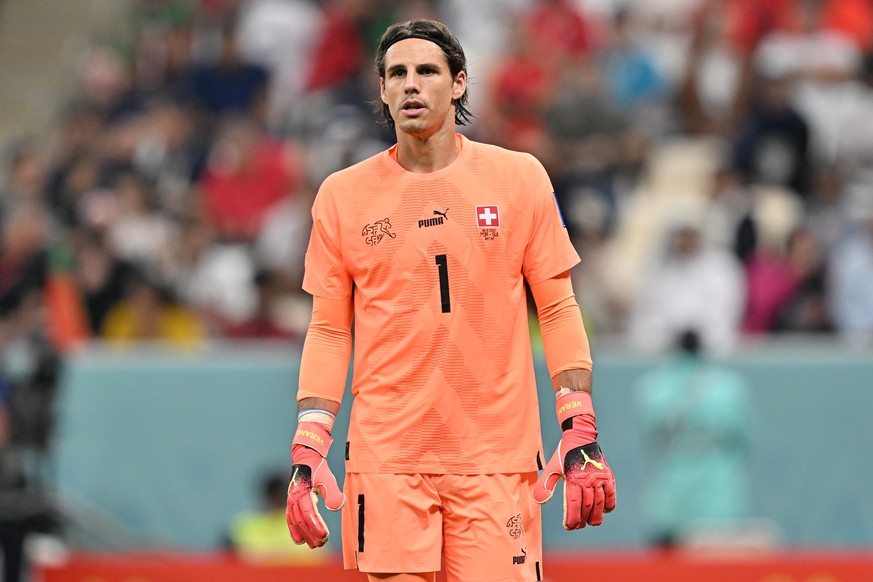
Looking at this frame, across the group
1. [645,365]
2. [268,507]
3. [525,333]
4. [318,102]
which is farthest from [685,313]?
[525,333]

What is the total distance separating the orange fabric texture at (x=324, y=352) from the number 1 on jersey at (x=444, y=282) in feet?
1.22

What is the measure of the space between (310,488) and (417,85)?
1373 mm

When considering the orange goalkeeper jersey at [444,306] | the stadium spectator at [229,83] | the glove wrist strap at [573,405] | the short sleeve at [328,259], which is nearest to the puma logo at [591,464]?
the glove wrist strap at [573,405]

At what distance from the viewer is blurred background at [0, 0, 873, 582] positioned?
434 inches

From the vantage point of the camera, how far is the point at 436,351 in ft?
18.2

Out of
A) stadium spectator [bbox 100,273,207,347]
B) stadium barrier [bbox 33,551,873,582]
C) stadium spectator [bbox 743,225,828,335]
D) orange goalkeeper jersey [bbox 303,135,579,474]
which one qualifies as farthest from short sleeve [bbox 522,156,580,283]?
stadium spectator [bbox 100,273,207,347]

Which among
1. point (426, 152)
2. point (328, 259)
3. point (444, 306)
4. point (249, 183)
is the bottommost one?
point (444, 306)

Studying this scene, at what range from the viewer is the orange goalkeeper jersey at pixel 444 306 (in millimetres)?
5551

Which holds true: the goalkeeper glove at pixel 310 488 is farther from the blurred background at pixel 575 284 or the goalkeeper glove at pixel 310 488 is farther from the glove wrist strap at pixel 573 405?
the blurred background at pixel 575 284

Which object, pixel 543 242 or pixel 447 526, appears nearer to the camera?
pixel 447 526

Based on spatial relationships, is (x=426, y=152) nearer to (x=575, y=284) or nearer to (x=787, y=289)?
(x=575, y=284)

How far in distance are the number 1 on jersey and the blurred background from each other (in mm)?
4117

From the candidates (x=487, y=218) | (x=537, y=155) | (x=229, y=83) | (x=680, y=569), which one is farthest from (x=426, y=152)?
(x=229, y=83)

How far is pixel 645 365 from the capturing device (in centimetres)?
1157
